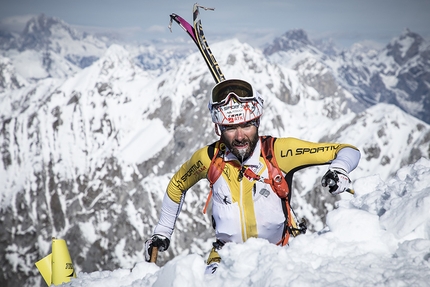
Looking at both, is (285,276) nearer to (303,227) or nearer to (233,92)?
(303,227)

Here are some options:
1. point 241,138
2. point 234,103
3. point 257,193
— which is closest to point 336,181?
point 257,193

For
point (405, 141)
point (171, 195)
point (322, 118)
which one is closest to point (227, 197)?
point (171, 195)

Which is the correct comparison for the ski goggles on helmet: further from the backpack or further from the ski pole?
the ski pole

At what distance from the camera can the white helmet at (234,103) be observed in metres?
6.99

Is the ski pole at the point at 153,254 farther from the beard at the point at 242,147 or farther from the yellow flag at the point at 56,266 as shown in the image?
the beard at the point at 242,147

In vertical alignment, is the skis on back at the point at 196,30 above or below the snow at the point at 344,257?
above

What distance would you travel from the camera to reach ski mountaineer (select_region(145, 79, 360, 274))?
7.02m

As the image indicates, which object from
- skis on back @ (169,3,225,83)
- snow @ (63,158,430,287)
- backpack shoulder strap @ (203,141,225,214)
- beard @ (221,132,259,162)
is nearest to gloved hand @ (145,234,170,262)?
snow @ (63,158,430,287)

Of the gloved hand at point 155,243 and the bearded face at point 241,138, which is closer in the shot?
the bearded face at point 241,138

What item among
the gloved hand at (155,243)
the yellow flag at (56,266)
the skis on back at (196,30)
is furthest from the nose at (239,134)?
the yellow flag at (56,266)

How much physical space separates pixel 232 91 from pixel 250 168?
1.64 metres

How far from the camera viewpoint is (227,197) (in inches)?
288

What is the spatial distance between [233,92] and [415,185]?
12.4 feet

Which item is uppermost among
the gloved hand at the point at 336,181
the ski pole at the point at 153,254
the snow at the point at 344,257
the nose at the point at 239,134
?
the nose at the point at 239,134
